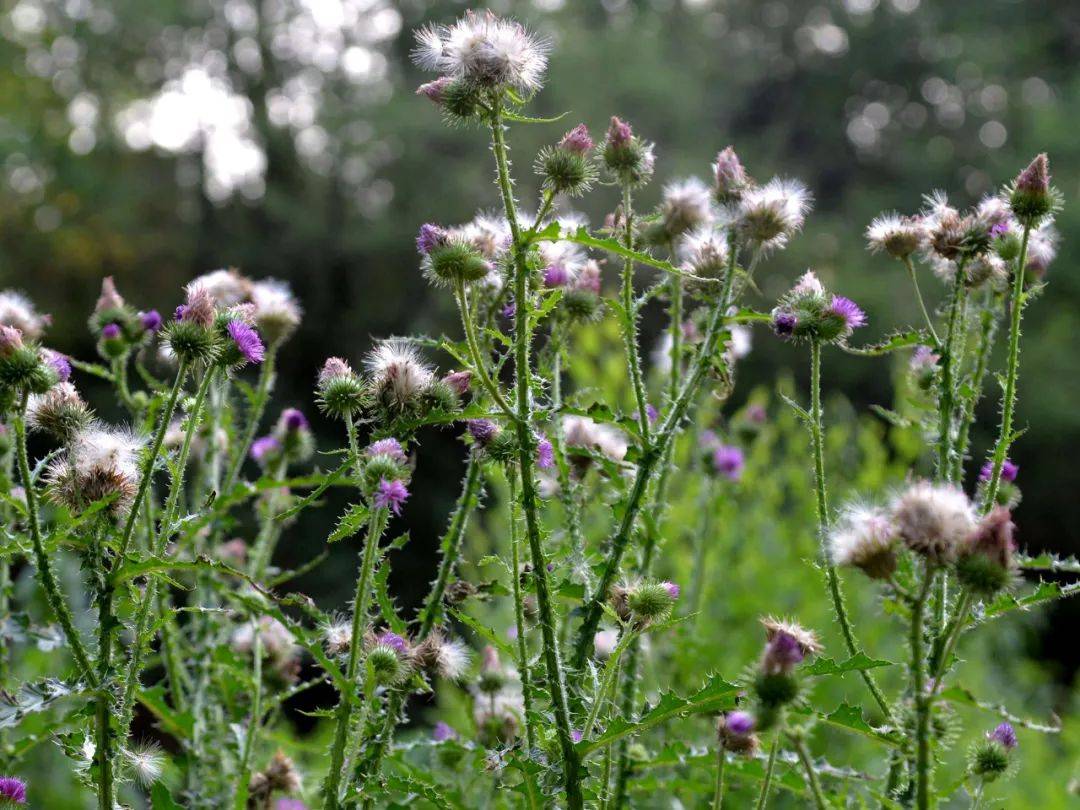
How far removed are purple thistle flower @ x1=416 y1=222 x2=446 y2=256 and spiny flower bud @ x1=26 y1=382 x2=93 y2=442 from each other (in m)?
0.53

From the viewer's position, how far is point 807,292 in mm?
1648

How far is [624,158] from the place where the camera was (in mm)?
1719

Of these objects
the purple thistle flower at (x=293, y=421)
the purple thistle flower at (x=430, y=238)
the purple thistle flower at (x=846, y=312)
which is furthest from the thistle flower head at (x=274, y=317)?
the purple thistle flower at (x=846, y=312)

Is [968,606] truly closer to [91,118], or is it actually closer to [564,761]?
[564,761]

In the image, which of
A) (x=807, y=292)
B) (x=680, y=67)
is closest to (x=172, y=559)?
(x=807, y=292)

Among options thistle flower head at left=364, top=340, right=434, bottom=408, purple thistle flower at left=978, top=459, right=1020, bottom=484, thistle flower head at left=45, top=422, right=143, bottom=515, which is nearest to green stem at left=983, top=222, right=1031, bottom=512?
purple thistle flower at left=978, top=459, right=1020, bottom=484

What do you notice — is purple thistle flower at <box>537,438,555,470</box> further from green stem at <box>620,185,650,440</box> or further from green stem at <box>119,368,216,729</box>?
green stem at <box>119,368,216,729</box>

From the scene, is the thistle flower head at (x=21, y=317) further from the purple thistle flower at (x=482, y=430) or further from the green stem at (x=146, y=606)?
the purple thistle flower at (x=482, y=430)

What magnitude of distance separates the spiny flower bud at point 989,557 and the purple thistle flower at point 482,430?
67cm

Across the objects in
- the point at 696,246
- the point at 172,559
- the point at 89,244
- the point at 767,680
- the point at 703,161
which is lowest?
the point at 767,680

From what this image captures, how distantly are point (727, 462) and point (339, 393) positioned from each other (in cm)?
203

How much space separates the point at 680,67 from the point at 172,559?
16.4m

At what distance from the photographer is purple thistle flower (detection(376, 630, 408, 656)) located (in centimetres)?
143

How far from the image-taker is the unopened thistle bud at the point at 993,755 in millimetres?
1527
